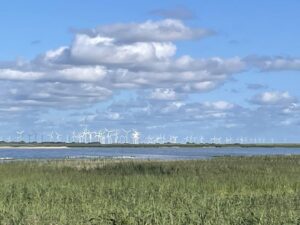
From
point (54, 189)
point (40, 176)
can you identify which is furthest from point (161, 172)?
point (54, 189)

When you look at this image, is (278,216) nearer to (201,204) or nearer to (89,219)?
(201,204)

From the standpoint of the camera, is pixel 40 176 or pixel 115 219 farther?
→ pixel 40 176

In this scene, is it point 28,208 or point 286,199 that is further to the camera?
point 286,199

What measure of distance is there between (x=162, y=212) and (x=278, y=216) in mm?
3396

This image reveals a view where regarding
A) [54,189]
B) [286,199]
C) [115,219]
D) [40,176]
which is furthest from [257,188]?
[115,219]

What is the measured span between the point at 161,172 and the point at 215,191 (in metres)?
14.7

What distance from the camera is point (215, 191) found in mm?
29500

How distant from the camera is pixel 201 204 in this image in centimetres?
1969

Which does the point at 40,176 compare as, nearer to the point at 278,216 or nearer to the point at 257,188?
the point at 257,188

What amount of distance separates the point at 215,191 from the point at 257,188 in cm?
342

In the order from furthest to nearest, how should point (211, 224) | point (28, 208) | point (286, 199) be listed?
point (286, 199), point (28, 208), point (211, 224)

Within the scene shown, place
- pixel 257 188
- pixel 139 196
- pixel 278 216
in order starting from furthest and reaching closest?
pixel 257 188, pixel 139 196, pixel 278 216

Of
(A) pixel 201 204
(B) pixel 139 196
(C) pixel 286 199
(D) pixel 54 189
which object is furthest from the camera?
(D) pixel 54 189

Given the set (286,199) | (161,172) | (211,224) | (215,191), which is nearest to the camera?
(211,224)
